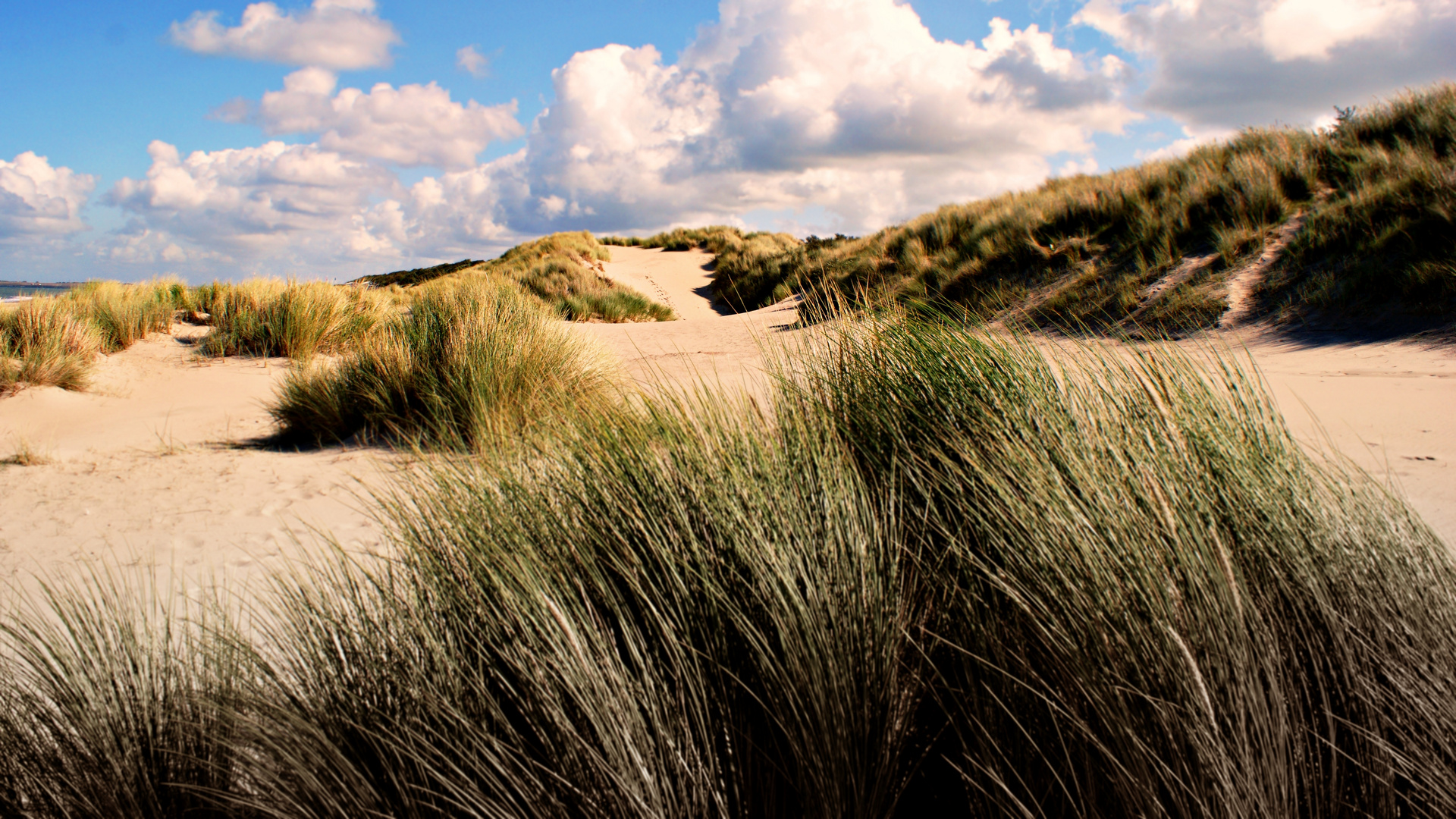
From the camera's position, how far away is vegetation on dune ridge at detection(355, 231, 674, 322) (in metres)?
15.4

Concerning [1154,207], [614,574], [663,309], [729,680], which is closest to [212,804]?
[614,574]

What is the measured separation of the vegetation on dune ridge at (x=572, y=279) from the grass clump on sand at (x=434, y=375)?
3.43 m

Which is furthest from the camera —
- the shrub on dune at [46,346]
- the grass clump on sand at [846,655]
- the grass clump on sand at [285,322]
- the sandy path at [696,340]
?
the grass clump on sand at [285,322]

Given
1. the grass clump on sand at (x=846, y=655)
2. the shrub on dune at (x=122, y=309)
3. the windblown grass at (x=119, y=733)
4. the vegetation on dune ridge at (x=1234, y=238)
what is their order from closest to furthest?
the grass clump on sand at (x=846, y=655), the windblown grass at (x=119, y=733), the vegetation on dune ridge at (x=1234, y=238), the shrub on dune at (x=122, y=309)

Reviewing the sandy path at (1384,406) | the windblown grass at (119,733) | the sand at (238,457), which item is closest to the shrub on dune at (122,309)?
the sand at (238,457)

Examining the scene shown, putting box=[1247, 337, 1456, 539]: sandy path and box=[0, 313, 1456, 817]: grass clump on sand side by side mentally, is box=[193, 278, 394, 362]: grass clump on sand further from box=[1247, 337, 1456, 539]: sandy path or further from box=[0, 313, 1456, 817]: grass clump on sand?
box=[1247, 337, 1456, 539]: sandy path

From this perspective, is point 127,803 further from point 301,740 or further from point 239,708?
point 301,740

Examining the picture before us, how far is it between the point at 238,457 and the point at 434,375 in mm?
1357

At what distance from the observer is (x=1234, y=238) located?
845cm

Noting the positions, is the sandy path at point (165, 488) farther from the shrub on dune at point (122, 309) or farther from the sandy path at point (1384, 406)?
the sandy path at point (1384, 406)

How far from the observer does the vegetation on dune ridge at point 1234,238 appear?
6906 millimetres

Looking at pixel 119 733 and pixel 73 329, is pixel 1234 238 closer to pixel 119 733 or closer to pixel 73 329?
pixel 119 733

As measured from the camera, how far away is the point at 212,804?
55.4 inches

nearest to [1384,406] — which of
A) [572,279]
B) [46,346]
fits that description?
[46,346]
